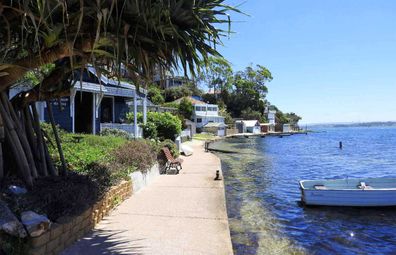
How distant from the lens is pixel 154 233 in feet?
24.4

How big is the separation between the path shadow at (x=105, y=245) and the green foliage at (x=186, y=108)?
68899 millimetres

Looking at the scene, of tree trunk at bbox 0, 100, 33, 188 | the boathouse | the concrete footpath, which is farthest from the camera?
the boathouse

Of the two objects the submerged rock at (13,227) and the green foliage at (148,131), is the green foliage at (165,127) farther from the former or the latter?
the submerged rock at (13,227)

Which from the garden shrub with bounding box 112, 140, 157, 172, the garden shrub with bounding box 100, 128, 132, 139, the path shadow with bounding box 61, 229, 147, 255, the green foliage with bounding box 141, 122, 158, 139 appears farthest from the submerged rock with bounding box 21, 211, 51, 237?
the green foliage with bounding box 141, 122, 158, 139

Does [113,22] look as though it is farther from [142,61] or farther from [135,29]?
[142,61]

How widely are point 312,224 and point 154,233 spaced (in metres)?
6.43

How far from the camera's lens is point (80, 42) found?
6.38 meters

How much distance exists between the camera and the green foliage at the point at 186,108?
251 ft

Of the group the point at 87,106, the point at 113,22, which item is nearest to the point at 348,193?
the point at 113,22

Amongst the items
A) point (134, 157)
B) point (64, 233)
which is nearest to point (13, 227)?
point (64, 233)

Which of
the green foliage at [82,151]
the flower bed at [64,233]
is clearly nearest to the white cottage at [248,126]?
the green foliage at [82,151]

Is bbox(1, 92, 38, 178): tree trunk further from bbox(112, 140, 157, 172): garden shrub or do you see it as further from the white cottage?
the white cottage

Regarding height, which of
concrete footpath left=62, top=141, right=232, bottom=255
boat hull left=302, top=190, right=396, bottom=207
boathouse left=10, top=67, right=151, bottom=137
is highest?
boathouse left=10, top=67, right=151, bottom=137

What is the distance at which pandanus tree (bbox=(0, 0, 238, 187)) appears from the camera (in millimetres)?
5648
